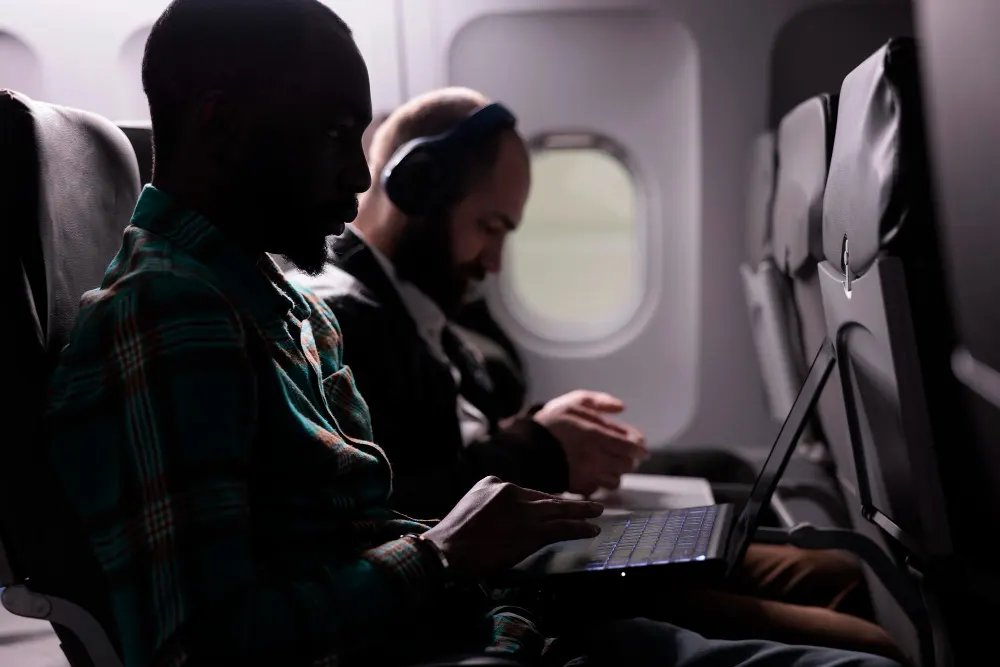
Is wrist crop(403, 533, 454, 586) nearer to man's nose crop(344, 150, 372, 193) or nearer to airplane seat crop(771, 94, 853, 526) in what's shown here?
man's nose crop(344, 150, 372, 193)

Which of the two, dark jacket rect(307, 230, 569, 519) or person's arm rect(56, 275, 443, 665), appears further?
dark jacket rect(307, 230, 569, 519)

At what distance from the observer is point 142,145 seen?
1.32 metres

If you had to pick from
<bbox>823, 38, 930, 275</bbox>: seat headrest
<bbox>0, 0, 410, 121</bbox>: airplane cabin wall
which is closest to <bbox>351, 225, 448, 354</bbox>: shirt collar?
<bbox>823, 38, 930, 275</bbox>: seat headrest

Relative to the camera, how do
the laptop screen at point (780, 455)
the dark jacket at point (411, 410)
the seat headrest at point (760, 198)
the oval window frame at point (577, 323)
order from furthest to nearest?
1. the oval window frame at point (577, 323)
2. the seat headrest at point (760, 198)
3. the dark jacket at point (411, 410)
4. the laptop screen at point (780, 455)

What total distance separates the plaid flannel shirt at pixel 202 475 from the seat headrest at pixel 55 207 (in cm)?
11

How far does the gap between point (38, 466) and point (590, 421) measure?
1184 mm

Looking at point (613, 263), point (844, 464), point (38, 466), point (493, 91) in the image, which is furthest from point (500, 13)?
point (613, 263)

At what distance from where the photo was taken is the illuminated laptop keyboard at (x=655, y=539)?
1.09 metres

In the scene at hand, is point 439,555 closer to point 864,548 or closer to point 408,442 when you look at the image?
point 408,442

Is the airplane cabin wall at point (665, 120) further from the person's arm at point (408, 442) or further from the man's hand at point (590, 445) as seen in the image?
the person's arm at point (408, 442)

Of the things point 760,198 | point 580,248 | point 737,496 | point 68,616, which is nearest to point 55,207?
point 68,616

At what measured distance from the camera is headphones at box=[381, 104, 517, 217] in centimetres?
176

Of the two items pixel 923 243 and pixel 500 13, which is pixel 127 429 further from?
pixel 500 13

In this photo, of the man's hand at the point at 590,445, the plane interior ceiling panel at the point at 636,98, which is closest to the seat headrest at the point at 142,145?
the man's hand at the point at 590,445
